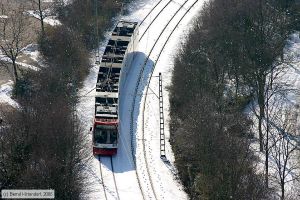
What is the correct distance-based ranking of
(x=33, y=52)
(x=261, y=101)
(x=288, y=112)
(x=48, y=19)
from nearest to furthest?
(x=261, y=101) < (x=288, y=112) < (x=33, y=52) < (x=48, y=19)

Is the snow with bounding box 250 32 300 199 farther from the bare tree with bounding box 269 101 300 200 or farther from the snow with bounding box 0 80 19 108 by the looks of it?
the snow with bounding box 0 80 19 108

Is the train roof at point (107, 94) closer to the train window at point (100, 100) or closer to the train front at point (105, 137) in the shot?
the train window at point (100, 100)

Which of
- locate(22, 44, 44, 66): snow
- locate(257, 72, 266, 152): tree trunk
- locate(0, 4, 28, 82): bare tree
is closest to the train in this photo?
locate(22, 44, 44, 66): snow

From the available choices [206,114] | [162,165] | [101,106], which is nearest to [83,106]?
[101,106]

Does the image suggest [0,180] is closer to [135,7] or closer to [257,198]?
[257,198]

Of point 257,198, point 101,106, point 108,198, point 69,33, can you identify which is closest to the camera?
point 257,198

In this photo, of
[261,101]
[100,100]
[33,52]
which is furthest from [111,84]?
[33,52]

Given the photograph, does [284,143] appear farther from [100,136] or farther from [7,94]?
[7,94]
